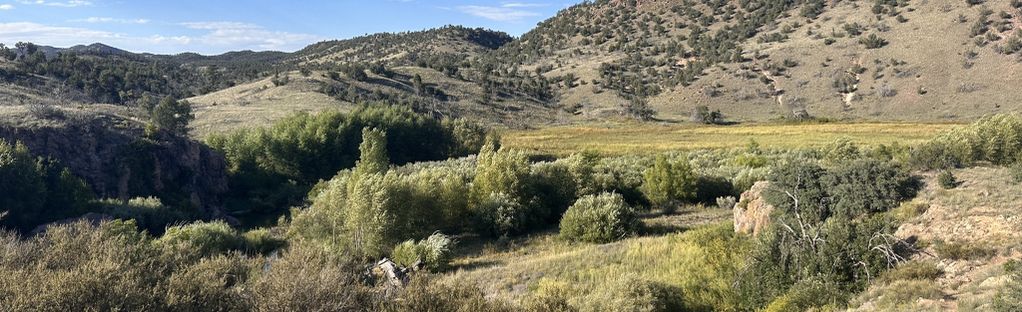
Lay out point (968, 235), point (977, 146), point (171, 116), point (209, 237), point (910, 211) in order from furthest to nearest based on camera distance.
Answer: point (171, 116)
point (209, 237)
point (977, 146)
point (910, 211)
point (968, 235)

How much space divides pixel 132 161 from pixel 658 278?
2824 centimetres

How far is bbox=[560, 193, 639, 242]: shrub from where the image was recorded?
16.6m

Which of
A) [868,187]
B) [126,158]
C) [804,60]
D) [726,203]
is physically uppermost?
[804,60]

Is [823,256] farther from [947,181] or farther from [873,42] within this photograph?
[873,42]

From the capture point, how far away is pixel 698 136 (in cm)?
5209

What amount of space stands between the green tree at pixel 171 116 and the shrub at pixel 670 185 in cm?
3041

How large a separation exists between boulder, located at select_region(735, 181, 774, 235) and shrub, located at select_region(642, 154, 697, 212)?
19.5 ft

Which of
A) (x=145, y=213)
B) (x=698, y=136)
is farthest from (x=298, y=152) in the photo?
(x=698, y=136)

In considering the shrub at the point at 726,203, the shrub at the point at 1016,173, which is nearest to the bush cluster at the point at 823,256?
the shrub at the point at 1016,173

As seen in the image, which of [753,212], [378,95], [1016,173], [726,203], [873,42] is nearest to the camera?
[1016,173]

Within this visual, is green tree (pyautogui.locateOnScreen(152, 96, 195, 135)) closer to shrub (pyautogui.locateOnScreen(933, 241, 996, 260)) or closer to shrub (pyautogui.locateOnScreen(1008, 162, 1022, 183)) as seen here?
shrub (pyautogui.locateOnScreen(933, 241, 996, 260))

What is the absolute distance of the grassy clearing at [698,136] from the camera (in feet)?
142

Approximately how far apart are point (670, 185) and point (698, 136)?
3272 centimetres

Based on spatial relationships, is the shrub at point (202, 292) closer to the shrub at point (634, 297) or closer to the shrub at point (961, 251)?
the shrub at point (634, 297)
